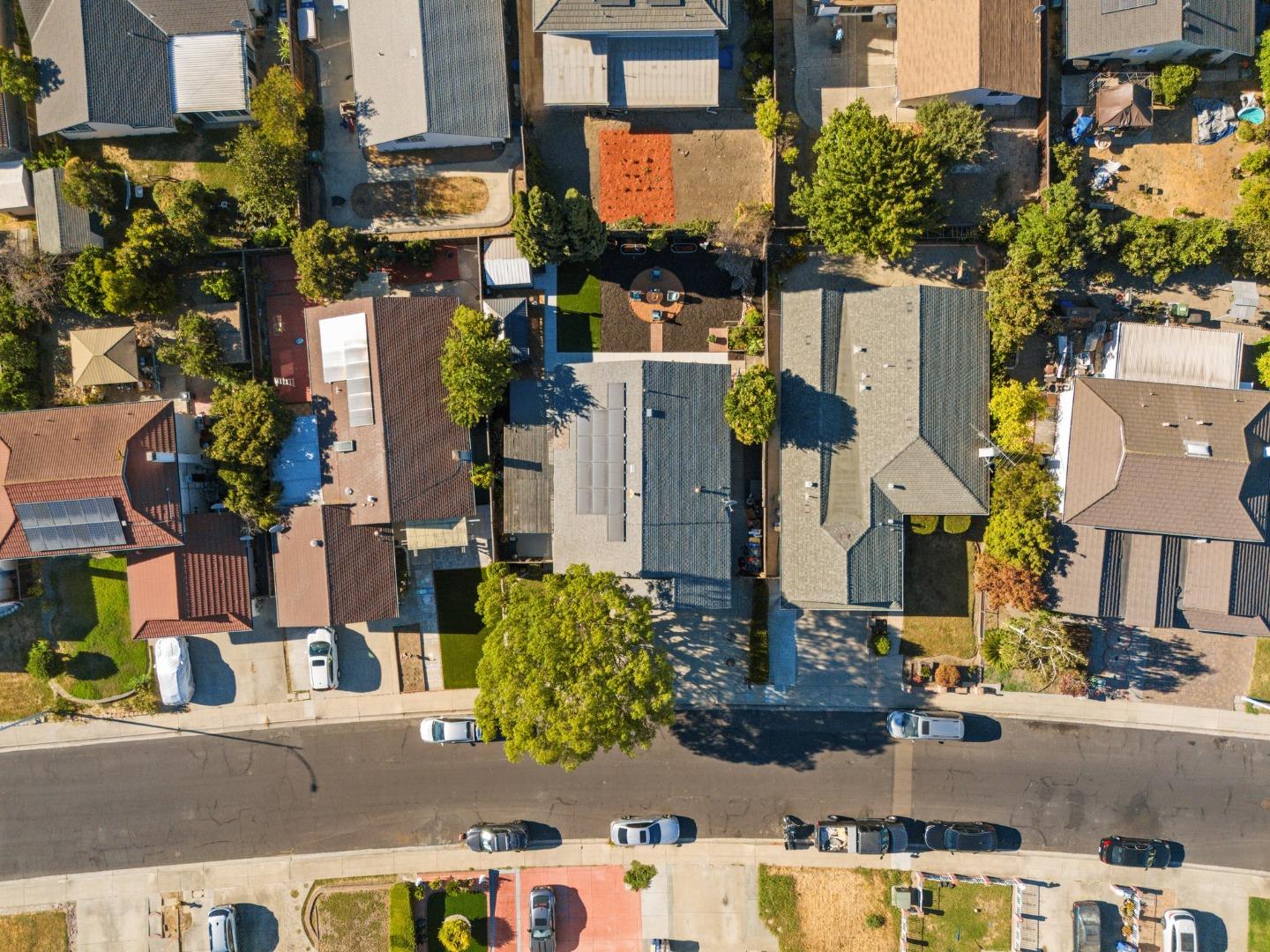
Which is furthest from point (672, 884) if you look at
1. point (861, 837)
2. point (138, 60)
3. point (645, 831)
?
point (138, 60)

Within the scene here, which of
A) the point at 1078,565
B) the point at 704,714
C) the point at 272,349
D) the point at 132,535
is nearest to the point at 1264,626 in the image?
the point at 1078,565

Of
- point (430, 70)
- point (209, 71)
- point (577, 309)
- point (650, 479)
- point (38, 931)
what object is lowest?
point (38, 931)

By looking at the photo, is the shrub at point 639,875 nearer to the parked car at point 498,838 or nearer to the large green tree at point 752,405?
the parked car at point 498,838

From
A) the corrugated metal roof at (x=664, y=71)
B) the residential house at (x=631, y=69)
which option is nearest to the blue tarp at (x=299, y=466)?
the residential house at (x=631, y=69)

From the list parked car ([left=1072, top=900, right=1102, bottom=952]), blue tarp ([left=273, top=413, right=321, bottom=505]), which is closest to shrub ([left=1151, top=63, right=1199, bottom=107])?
parked car ([left=1072, top=900, right=1102, bottom=952])

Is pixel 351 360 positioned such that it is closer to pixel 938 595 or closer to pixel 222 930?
pixel 222 930

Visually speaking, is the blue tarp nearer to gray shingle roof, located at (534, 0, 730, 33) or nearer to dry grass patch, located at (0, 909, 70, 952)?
gray shingle roof, located at (534, 0, 730, 33)
